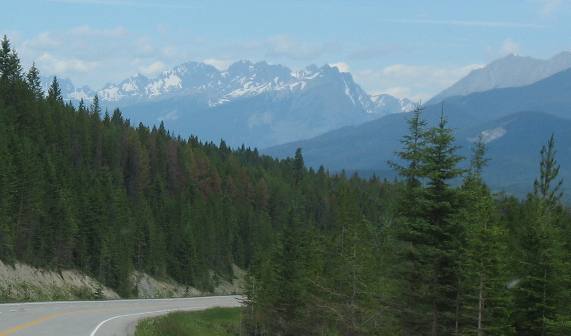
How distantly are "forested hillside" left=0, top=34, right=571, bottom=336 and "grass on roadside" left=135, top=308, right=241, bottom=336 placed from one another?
237cm

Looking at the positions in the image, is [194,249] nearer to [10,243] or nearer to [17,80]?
[17,80]

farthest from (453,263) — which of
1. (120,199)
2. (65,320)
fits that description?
(120,199)

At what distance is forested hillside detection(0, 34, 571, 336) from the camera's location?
2930 centimetres

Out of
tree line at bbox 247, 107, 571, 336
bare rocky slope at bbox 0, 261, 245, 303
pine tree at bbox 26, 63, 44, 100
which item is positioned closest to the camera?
tree line at bbox 247, 107, 571, 336

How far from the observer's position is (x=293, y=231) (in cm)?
A: 5703

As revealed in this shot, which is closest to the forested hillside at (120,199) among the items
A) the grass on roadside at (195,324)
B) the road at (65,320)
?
the grass on roadside at (195,324)

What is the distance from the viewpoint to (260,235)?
5384 inches

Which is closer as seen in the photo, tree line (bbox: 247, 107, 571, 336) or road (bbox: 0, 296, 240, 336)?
road (bbox: 0, 296, 240, 336)

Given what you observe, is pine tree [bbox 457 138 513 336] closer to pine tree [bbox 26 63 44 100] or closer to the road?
the road

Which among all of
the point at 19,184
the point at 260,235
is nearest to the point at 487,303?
the point at 19,184

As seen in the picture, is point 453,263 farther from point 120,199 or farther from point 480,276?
point 120,199

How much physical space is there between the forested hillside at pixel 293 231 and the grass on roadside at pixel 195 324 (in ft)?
7.79

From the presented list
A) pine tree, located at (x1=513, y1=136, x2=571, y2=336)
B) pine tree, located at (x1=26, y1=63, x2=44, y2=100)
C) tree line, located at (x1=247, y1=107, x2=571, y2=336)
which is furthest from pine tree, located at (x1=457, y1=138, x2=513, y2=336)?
pine tree, located at (x1=26, y1=63, x2=44, y2=100)

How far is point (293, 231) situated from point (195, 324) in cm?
995
